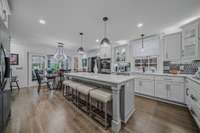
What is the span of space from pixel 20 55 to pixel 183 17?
7545 millimetres

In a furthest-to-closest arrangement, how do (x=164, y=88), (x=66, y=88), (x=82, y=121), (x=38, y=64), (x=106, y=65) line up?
(x=38, y=64)
(x=106, y=65)
(x=66, y=88)
(x=164, y=88)
(x=82, y=121)

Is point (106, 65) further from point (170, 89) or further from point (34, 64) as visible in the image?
point (34, 64)

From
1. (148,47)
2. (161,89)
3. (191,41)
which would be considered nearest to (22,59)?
(148,47)

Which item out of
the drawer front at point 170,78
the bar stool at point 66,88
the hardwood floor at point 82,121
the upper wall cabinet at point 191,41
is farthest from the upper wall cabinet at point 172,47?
the bar stool at point 66,88

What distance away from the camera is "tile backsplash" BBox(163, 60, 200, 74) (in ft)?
9.07

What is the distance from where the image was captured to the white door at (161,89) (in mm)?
2922

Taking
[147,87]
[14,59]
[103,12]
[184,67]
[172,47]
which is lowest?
[147,87]

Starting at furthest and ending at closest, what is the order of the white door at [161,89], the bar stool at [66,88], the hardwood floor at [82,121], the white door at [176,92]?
the bar stool at [66,88], the white door at [161,89], the white door at [176,92], the hardwood floor at [82,121]

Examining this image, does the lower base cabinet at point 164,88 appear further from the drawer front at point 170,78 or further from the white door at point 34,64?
the white door at point 34,64

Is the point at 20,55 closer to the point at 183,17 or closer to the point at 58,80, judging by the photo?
the point at 58,80

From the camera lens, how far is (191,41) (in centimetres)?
257

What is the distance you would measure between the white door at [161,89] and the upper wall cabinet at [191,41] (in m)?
1.07

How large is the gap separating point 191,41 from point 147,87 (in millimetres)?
1978

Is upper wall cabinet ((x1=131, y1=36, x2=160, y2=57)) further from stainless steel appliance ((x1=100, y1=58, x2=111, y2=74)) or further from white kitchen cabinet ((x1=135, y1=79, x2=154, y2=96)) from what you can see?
stainless steel appliance ((x1=100, y1=58, x2=111, y2=74))
